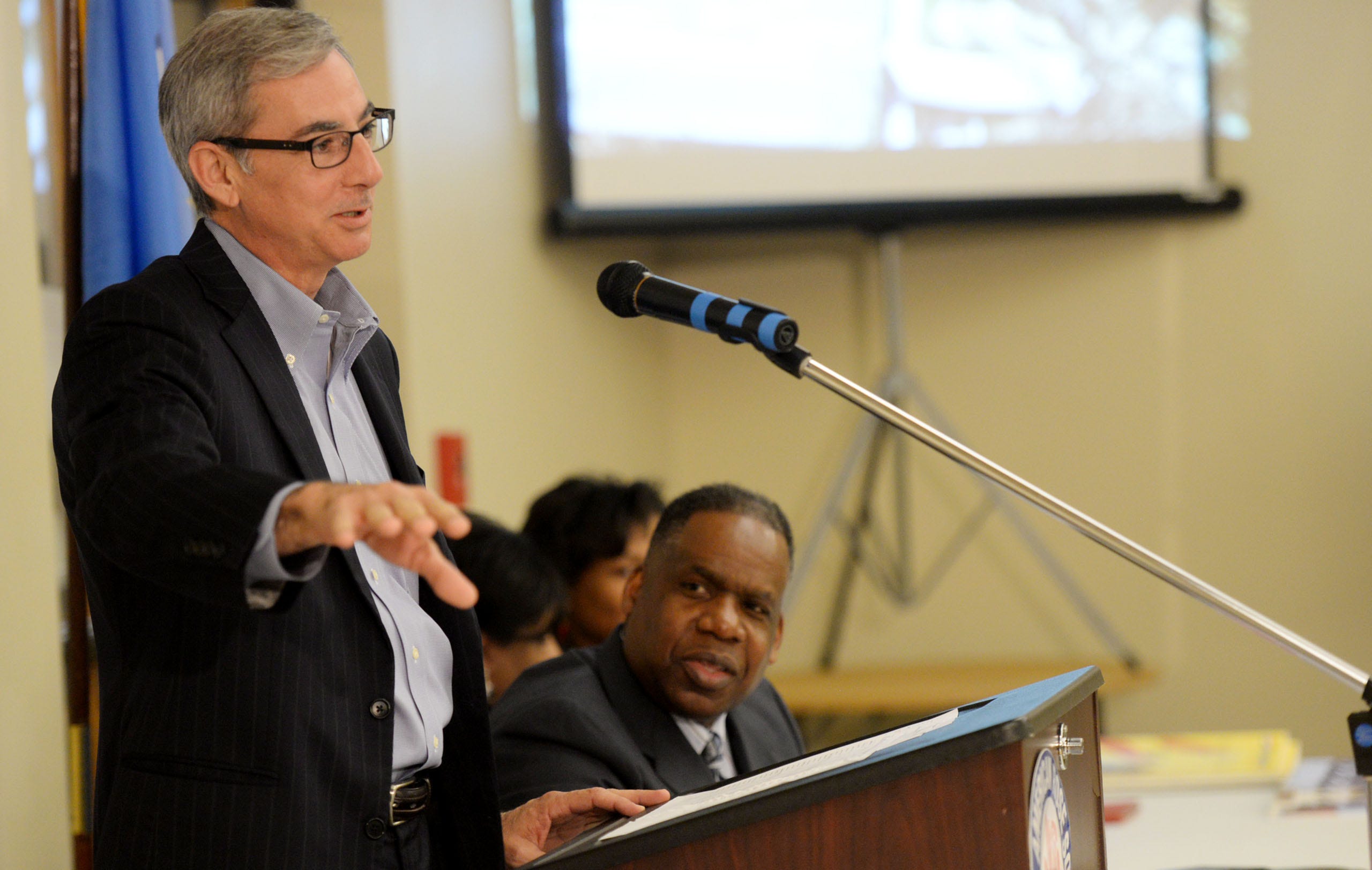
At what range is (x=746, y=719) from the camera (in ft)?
6.38

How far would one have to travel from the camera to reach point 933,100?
4.23m

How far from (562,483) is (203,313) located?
1798 mm

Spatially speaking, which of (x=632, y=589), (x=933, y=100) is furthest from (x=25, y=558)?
(x=933, y=100)

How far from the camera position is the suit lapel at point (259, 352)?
1.14 m

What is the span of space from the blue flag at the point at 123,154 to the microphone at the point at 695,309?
728 millimetres

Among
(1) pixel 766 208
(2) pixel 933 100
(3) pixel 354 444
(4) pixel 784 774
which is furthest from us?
(2) pixel 933 100

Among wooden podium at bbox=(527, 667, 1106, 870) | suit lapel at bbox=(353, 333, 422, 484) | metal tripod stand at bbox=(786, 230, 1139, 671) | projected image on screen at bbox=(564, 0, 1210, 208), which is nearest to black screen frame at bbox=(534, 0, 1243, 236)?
projected image on screen at bbox=(564, 0, 1210, 208)

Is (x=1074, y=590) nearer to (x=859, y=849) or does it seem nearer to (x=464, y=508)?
(x=464, y=508)

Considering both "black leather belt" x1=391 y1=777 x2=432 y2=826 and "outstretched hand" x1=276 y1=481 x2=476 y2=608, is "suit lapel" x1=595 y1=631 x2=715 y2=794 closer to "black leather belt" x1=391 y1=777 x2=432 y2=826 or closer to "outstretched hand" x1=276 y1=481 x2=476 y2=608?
"black leather belt" x1=391 y1=777 x2=432 y2=826

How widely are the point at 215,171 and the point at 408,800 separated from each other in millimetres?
588

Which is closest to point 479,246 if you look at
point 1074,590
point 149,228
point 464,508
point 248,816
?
point 464,508

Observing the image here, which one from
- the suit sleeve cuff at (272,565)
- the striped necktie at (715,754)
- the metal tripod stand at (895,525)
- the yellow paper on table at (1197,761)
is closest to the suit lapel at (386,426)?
the suit sleeve cuff at (272,565)

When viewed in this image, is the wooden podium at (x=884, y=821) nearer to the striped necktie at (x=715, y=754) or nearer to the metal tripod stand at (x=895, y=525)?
the striped necktie at (x=715, y=754)

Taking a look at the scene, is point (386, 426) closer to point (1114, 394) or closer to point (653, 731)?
point (653, 731)
